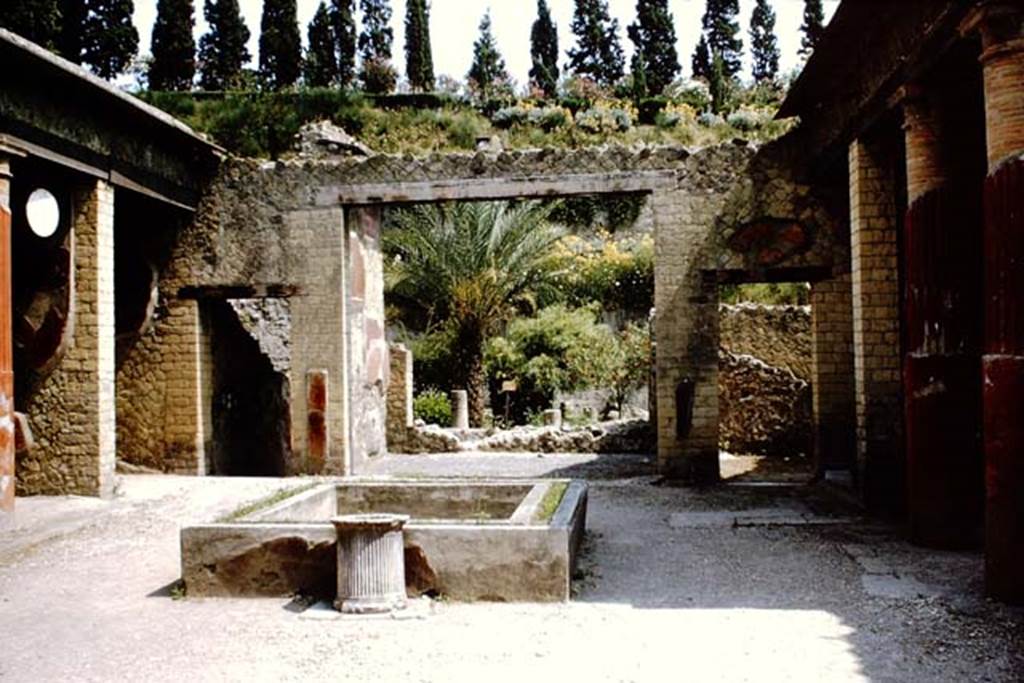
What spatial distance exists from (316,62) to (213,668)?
38.5m

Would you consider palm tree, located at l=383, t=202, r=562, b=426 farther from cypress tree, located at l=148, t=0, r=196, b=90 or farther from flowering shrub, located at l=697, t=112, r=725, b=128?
cypress tree, located at l=148, t=0, r=196, b=90

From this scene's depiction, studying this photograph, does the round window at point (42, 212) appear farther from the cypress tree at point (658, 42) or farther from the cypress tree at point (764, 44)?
the cypress tree at point (764, 44)

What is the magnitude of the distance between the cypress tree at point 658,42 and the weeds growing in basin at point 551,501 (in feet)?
123

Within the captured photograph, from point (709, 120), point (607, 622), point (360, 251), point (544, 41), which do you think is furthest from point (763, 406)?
point (544, 41)

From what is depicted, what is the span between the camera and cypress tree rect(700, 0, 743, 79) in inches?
1842

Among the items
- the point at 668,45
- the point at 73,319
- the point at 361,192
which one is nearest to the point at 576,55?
the point at 668,45

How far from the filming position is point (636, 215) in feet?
102

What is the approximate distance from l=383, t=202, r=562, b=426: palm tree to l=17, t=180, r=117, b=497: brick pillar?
10.6 meters

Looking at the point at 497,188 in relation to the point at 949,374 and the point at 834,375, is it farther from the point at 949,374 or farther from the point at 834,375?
the point at 949,374

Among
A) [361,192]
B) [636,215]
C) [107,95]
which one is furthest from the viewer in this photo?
[636,215]

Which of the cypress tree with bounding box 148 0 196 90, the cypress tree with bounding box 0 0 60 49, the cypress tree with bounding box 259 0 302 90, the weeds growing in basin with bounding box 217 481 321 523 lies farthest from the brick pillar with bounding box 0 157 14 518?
the cypress tree with bounding box 148 0 196 90

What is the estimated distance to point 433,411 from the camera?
2055cm

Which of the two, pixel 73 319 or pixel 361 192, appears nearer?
pixel 73 319

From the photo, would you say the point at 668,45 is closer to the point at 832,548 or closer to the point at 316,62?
the point at 316,62
